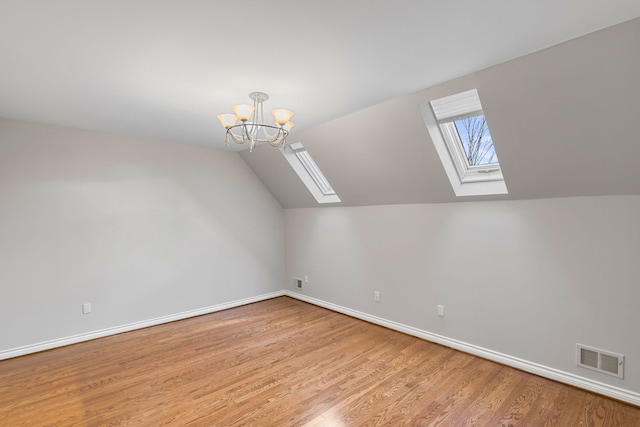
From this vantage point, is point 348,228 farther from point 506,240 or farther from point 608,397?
point 608,397

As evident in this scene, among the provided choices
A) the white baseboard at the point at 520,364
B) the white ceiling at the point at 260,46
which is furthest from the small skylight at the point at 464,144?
the white baseboard at the point at 520,364

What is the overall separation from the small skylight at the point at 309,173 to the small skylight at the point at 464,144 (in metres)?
1.64

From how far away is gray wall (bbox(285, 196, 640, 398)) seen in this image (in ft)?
7.24

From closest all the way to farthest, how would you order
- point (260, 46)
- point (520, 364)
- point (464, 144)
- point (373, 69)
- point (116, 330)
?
point (260, 46), point (373, 69), point (520, 364), point (464, 144), point (116, 330)

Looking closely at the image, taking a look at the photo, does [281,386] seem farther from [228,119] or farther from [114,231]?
[114,231]

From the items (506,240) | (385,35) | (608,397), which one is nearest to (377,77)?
(385,35)

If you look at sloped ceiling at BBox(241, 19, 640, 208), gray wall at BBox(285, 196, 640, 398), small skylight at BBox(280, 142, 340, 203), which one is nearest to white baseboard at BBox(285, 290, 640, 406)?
gray wall at BBox(285, 196, 640, 398)

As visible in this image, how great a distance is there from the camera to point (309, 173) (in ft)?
14.5

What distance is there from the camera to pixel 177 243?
4.01 metres

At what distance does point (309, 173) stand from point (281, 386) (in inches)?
109

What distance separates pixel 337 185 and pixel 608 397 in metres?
3.02

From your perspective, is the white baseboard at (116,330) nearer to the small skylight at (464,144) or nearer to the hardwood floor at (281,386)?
the hardwood floor at (281,386)

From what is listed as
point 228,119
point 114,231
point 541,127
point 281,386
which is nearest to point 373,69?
point 228,119

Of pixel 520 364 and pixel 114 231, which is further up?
pixel 114 231
